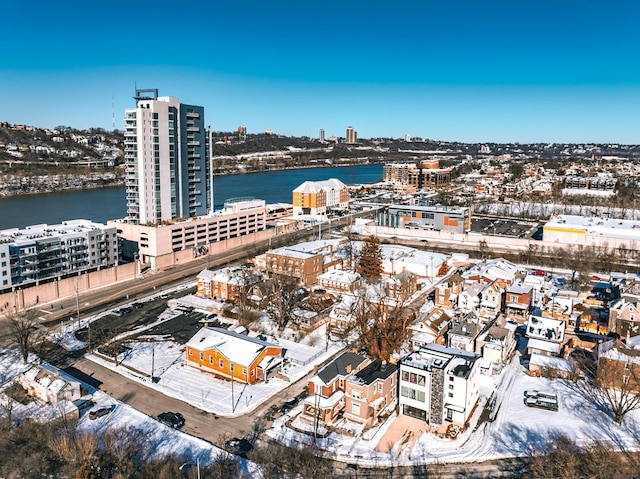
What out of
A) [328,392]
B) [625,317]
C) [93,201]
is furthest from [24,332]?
[93,201]

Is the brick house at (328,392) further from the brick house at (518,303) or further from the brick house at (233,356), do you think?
the brick house at (518,303)

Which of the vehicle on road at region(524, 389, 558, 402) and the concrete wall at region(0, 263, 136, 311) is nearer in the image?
the vehicle on road at region(524, 389, 558, 402)

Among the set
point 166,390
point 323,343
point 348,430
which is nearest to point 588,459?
point 348,430

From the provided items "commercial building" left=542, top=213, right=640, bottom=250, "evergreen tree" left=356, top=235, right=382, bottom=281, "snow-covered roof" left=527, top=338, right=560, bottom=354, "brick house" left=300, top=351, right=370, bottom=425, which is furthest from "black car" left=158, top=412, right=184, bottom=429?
"commercial building" left=542, top=213, right=640, bottom=250

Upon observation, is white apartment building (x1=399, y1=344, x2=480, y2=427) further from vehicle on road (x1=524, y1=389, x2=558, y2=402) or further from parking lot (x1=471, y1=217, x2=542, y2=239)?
parking lot (x1=471, y1=217, x2=542, y2=239)

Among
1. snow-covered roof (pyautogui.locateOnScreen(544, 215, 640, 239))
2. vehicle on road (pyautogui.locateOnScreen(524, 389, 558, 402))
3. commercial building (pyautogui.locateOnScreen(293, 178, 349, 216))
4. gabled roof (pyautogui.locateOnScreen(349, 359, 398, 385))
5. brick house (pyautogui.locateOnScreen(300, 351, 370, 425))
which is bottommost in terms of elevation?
vehicle on road (pyautogui.locateOnScreen(524, 389, 558, 402))

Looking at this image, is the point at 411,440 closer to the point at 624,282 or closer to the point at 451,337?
the point at 451,337

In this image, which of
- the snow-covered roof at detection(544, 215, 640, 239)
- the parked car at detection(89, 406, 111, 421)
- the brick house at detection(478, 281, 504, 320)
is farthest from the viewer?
the snow-covered roof at detection(544, 215, 640, 239)
